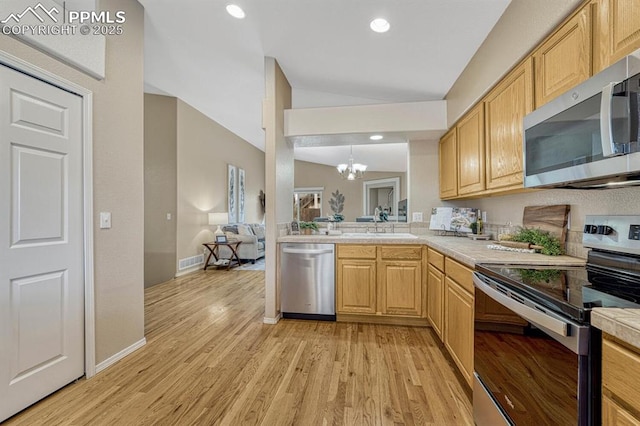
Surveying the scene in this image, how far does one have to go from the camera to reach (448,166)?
10.1 feet

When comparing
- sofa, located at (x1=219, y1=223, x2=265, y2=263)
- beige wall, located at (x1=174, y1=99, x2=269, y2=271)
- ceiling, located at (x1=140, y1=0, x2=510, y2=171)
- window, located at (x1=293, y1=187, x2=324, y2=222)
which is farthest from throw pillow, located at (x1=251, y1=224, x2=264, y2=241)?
ceiling, located at (x1=140, y1=0, x2=510, y2=171)

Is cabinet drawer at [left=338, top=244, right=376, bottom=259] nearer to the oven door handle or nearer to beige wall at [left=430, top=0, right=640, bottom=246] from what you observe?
beige wall at [left=430, top=0, right=640, bottom=246]

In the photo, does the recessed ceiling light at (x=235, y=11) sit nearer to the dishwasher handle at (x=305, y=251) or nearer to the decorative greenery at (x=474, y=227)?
the dishwasher handle at (x=305, y=251)

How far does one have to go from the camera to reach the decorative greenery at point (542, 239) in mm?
1688

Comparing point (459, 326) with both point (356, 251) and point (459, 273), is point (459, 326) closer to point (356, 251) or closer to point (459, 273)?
point (459, 273)

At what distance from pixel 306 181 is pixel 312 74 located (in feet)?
6.97

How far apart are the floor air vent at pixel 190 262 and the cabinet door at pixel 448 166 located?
4.58 meters

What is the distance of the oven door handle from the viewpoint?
854mm

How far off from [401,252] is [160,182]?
4.44m

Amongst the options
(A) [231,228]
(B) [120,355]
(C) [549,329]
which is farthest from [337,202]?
(C) [549,329]

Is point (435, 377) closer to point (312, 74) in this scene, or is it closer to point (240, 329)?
point (240, 329)

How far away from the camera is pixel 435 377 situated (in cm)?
194

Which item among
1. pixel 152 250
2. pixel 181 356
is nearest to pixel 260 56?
pixel 181 356

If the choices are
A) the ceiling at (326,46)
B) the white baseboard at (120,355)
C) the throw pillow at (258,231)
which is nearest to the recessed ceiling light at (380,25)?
the ceiling at (326,46)
